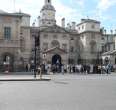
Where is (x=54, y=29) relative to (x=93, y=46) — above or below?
above

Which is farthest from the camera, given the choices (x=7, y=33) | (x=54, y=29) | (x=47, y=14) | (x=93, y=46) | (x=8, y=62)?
(x=47, y=14)

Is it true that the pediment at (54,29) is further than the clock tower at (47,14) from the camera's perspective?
No

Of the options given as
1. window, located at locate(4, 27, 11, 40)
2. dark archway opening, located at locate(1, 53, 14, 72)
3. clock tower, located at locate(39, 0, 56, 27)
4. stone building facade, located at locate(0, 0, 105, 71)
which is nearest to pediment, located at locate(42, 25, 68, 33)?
stone building facade, located at locate(0, 0, 105, 71)

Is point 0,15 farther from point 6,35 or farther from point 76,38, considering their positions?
point 76,38

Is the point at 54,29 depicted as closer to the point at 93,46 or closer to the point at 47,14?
the point at 93,46

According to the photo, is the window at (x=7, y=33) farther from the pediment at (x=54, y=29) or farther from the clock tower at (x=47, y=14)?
the clock tower at (x=47, y=14)

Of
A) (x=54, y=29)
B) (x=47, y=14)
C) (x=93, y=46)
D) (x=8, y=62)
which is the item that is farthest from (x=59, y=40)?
(x=8, y=62)

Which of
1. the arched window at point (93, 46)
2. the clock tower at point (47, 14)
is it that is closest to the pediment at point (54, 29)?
the arched window at point (93, 46)

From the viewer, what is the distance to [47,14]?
98.8 meters

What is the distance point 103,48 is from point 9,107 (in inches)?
3419

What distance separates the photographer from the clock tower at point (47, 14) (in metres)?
98.5

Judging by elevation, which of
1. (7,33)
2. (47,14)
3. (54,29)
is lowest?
(7,33)

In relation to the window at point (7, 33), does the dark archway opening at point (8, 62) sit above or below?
below

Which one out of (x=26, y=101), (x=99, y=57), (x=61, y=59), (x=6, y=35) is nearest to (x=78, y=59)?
(x=99, y=57)
